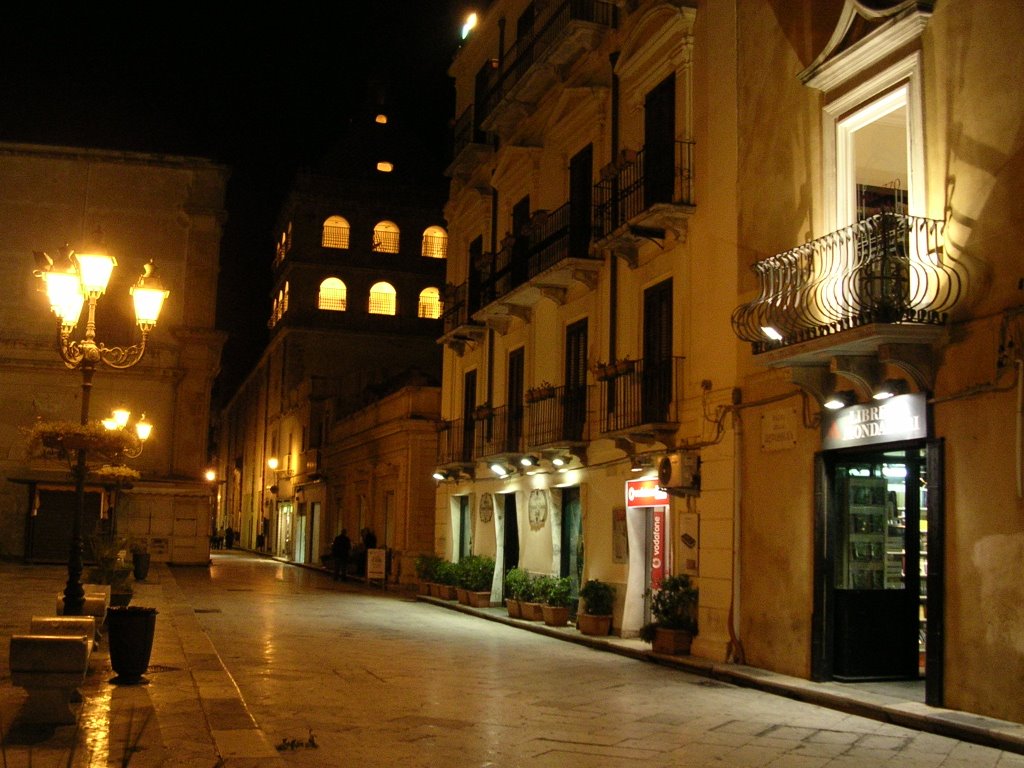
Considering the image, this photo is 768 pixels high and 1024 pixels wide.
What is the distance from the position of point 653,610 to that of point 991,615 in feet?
21.0

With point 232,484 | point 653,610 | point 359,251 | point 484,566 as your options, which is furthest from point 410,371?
point 232,484

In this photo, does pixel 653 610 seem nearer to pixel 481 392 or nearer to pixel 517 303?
pixel 517 303

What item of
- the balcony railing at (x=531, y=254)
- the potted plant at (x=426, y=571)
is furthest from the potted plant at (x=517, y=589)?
the balcony railing at (x=531, y=254)

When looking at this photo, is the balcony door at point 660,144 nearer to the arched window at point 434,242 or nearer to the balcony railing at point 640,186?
the balcony railing at point 640,186

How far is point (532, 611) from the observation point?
20.6 meters

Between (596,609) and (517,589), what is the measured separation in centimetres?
338

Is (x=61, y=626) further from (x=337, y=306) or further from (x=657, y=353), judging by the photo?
(x=337, y=306)

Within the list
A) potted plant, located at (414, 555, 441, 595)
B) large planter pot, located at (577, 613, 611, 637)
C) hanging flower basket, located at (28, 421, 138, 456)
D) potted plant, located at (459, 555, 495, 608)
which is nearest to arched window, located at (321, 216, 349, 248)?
potted plant, located at (414, 555, 441, 595)

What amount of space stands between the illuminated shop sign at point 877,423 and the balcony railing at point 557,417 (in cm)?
750

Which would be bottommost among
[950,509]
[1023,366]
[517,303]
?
[950,509]

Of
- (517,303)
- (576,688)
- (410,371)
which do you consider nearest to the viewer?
(576,688)

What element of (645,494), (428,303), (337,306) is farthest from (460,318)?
(337,306)

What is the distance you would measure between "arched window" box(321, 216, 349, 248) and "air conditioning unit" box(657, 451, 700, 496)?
39.7m

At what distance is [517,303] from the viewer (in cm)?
2358
